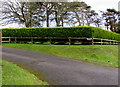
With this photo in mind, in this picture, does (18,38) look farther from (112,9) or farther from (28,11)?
(112,9)

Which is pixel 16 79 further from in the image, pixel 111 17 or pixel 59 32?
pixel 111 17

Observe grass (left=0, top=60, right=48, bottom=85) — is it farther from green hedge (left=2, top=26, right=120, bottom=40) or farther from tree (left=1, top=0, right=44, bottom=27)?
tree (left=1, top=0, right=44, bottom=27)

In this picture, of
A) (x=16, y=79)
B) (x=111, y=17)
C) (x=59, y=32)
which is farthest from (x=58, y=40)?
(x=111, y=17)

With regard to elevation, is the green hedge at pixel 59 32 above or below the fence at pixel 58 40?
above

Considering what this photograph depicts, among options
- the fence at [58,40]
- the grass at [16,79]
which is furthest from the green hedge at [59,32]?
the grass at [16,79]

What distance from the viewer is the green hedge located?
19623 mm

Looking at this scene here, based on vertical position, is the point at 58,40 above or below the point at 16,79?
above

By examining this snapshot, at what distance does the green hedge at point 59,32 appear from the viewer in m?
19.6

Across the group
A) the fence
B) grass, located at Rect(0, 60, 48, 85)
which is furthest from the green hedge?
grass, located at Rect(0, 60, 48, 85)

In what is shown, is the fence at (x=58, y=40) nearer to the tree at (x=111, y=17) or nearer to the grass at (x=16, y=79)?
the grass at (x=16, y=79)

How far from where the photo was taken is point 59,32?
2125cm

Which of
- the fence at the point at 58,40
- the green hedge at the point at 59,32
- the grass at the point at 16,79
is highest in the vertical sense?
the green hedge at the point at 59,32

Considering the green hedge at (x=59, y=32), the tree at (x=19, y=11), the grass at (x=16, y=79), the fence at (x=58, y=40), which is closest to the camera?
the grass at (x=16, y=79)

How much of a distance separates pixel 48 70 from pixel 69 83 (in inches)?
87.3
